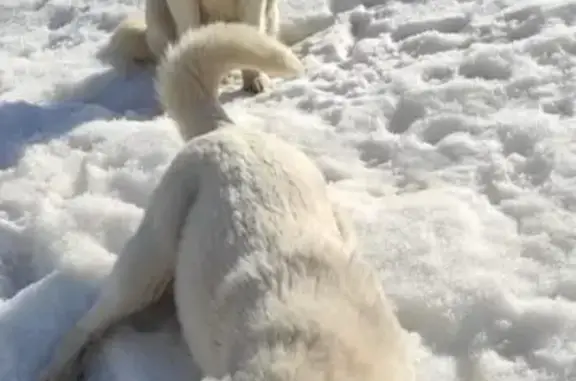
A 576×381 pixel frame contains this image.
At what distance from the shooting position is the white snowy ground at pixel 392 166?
285 cm

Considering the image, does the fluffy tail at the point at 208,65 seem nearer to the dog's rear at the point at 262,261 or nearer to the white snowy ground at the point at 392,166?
the dog's rear at the point at 262,261

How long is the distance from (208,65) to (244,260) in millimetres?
865

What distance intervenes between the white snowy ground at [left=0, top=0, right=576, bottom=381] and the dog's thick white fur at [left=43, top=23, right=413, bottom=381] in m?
0.22

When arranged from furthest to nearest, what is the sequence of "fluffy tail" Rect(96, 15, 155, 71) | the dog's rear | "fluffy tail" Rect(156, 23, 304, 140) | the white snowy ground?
"fluffy tail" Rect(96, 15, 155, 71), "fluffy tail" Rect(156, 23, 304, 140), the white snowy ground, the dog's rear

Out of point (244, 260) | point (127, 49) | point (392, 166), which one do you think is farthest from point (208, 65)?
point (127, 49)

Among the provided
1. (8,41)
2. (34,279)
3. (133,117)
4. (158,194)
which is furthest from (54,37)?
(158,194)

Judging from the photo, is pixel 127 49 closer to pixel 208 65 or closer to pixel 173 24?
pixel 173 24

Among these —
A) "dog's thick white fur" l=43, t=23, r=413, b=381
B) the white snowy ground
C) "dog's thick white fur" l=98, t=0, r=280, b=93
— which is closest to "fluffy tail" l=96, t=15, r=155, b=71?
"dog's thick white fur" l=98, t=0, r=280, b=93

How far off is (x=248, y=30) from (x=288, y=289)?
106 cm

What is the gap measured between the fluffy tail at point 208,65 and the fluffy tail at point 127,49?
1.77m

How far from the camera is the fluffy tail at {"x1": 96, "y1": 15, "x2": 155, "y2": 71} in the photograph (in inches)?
193

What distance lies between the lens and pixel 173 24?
191 inches

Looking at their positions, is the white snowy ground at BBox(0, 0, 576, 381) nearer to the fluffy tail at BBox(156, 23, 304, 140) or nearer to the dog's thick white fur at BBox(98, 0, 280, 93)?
the dog's thick white fur at BBox(98, 0, 280, 93)

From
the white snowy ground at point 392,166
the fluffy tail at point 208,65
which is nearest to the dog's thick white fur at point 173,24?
the white snowy ground at point 392,166
